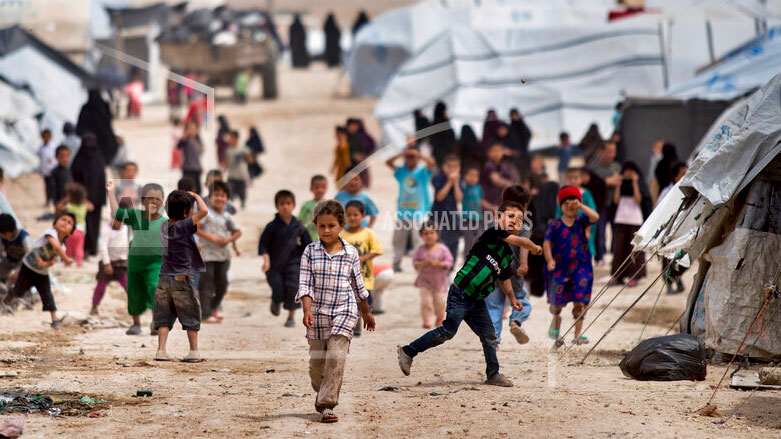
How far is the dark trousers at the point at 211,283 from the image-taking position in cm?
966

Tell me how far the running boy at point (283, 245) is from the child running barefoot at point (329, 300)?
2899mm

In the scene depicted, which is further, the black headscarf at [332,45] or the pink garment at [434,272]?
the black headscarf at [332,45]

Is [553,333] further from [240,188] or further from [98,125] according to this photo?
[98,125]

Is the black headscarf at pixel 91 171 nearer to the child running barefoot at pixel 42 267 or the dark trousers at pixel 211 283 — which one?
the dark trousers at pixel 211 283

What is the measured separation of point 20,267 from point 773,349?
18.3 ft

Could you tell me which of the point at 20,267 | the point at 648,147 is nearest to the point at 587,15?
the point at 648,147

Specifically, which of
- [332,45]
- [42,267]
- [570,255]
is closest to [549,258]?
[570,255]

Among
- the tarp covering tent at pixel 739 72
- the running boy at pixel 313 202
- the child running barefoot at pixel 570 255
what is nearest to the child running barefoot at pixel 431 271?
the running boy at pixel 313 202

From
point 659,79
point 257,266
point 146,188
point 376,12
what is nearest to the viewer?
point 146,188

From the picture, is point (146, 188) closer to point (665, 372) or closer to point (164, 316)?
point (164, 316)

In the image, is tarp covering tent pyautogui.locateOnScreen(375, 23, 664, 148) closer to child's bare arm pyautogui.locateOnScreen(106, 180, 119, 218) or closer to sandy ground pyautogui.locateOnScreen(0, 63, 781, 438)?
sandy ground pyautogui.locateOnScreen(0, 63, 781, 438)

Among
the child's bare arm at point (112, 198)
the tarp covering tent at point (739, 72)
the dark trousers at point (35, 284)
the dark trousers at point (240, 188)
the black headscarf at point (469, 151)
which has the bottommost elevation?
the dark trousers at point (35, 284)

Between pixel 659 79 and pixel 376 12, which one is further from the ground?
pixel 376 12

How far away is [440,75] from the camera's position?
22.6m
